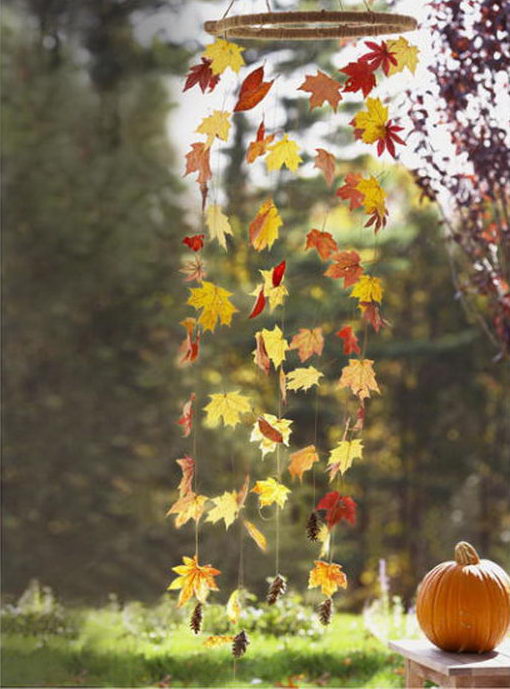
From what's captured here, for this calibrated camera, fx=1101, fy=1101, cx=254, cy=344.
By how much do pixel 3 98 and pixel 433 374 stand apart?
304 cm

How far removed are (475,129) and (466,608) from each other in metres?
1.65

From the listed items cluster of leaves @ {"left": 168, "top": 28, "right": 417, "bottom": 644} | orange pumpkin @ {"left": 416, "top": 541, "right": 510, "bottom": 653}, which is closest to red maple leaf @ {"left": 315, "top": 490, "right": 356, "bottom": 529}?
cluster of leaves @ {"left": 168, "top": 28, "right": 417, "bottom": 644}

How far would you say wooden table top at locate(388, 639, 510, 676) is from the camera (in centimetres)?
262

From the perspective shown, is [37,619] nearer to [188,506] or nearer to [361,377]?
[188,506]

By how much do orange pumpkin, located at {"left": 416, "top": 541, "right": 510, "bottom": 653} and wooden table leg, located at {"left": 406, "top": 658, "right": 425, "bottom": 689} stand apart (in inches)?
3.6

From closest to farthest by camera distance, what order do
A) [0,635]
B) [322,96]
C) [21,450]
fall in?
[322,96] < [0,635] < [21,450]

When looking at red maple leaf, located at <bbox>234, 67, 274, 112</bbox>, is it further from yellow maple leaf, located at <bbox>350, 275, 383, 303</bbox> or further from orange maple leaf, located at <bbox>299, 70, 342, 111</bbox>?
yellow maple leaf, located at <bbox>350, 275, 383, 303</bbox>

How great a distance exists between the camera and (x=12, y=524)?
19.3ft

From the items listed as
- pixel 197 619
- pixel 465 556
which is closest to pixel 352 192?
pixel 197 619

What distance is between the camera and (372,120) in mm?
1965

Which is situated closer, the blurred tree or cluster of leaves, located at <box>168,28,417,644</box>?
cluster of leaves, located at <box>168,28,417,644</box>

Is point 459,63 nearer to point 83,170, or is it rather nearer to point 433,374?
point 83,170

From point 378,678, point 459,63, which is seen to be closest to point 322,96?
point 459,63

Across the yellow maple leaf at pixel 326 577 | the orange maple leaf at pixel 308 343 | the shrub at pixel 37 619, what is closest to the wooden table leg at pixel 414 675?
the yellow maple leaf at pixel 326 577
